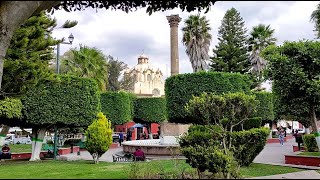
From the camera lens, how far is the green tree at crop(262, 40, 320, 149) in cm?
1449

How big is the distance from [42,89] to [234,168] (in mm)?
13454

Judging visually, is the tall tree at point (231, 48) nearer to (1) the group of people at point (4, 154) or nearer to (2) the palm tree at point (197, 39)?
(2) the palm tree at point (197, 39)

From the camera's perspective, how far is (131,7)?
6812 millimetres

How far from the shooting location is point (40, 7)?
6.14m

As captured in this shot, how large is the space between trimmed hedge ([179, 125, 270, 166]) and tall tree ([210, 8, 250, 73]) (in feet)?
103

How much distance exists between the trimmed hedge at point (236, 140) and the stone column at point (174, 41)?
52.1 ft

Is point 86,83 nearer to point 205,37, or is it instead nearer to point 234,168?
point 234,168

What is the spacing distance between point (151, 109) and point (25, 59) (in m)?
23.8

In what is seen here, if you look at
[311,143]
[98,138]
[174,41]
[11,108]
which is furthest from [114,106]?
[311,143]

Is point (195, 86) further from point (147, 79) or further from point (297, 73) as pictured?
point (147, 79)

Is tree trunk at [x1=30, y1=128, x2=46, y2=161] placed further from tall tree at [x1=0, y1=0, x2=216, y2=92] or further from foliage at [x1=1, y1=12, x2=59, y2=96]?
tall tree at [x1=0, y1=0, x2=216, y2=92]

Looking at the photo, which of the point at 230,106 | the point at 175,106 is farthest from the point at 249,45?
the point at 230,106

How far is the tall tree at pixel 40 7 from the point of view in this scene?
603 cm

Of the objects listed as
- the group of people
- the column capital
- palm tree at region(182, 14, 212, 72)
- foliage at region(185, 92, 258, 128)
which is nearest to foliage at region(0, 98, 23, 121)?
the group of people
